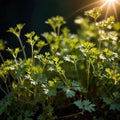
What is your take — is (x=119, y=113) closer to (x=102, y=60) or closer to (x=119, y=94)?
(x=119, y=94)

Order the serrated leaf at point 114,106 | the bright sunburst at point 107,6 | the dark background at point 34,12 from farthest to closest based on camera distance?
the dark background at point 34,12 < the bright sunburst at point 107,6 < the serrated leaf at point 114,106

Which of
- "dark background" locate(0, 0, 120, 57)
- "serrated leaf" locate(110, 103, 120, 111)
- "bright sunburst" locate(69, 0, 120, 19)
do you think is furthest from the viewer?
"dark background" locate(0, 0, 120, 57)

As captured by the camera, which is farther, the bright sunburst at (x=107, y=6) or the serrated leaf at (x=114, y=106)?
the bright sunburst at (x=107, y=6)

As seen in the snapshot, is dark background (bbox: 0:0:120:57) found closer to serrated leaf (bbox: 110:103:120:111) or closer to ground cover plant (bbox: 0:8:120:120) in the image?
ground cover plant (bbox: 0:8:120:120)

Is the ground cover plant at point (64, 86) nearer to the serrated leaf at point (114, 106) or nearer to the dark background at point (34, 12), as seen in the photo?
the serrated leaf at point (114, 106)

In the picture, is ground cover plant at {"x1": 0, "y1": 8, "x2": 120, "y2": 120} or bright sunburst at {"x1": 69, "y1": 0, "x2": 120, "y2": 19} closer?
ground cover plant at {"x1": 0, "y1": 8, "x2": 120, "y2": 120}

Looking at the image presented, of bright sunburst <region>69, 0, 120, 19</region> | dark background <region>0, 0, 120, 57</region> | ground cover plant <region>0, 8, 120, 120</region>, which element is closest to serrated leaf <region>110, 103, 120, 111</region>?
ground cover plant <region>0, 8, 120, 120</region>

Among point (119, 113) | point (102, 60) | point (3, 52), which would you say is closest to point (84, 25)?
point (3, 52)

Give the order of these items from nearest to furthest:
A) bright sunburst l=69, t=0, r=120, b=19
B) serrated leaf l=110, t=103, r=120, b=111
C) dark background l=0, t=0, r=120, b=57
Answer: serrated leaf l=110, t=103, r=120, b=111, bright sunburst l=69, t=0, r=120, b=19, dark background l=0, t=0, r=120, b=57

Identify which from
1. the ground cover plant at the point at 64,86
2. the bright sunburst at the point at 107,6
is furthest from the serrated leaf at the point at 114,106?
the bright sunburst at the point at 107,6
